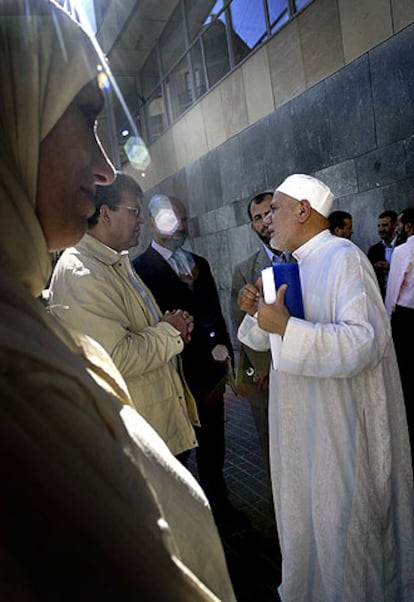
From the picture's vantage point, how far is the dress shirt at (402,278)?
4309 millimetres

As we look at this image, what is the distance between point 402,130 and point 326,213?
11.8 ft

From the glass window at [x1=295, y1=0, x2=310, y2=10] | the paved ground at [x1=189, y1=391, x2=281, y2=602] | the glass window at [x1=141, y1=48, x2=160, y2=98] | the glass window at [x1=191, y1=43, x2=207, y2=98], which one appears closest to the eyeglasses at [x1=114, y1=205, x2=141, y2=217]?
the paved ground at [x1=189, y1=391, x2=281, y2=602]

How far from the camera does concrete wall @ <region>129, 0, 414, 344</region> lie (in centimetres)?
556

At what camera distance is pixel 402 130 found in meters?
5.48

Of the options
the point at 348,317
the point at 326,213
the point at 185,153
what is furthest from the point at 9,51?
the point at 185,153

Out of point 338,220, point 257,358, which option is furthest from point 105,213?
point 338,220

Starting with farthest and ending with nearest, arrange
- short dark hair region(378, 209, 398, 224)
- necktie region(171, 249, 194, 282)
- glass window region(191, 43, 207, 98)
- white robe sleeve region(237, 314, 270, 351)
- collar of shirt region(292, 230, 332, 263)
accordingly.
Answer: glass window region(191, 43, 207, 98), short dark hair region(378, 209, 398, 224), necktie region(171, 249, 194, 282), white robe sleeve region(237, 314, 270, 351), collar of shirt region(292, 230, 332, 263)

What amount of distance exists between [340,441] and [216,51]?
9.24m

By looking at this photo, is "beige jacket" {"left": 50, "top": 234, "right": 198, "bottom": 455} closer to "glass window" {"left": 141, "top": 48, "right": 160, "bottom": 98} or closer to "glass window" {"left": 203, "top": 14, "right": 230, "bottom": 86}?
"glass window" {"left": 203, "top": 14, "right": 230, "bottom": 86}

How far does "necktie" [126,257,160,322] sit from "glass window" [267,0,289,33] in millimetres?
6226

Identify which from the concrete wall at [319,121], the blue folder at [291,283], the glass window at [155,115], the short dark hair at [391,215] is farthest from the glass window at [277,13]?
the blue folder at [291,283]

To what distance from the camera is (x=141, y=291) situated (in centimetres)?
280

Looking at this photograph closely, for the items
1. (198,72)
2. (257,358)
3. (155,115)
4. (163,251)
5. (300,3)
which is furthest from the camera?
(155,115)

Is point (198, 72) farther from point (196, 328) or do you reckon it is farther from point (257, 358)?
point (257, 358)
